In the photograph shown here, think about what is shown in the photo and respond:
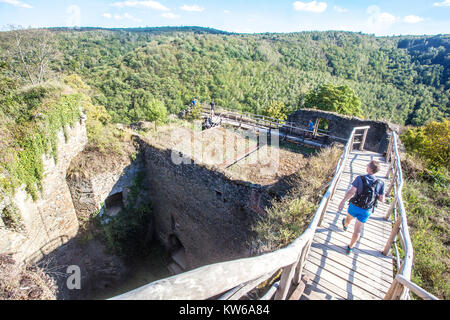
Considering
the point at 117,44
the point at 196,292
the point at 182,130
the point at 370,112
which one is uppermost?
the point at 117,44

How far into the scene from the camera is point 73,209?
9.18 m

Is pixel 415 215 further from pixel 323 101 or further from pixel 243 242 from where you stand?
pixel 323 101

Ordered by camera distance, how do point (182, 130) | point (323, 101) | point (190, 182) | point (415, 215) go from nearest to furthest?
1. point (415, 215)
2. point (190, 182)
3. point (182, 130)
4. point (323, 101)

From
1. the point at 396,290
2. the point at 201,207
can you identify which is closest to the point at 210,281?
the point at 396,290

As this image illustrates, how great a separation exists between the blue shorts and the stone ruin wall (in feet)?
19.6

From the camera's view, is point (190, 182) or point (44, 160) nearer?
point (44, 160)

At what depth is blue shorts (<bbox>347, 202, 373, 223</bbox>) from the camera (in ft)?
12.2

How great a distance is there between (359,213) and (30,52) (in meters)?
22.0

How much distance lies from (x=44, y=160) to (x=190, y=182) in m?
4.91

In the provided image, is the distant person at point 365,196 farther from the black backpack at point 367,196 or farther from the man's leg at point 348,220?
the man's leg at point 348,220

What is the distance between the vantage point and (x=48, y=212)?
8.23 metres

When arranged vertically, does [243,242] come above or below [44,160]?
below

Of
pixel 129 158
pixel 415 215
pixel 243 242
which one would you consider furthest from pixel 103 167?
pixel 415 215

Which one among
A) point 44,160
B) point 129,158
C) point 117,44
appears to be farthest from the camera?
point 117,44
